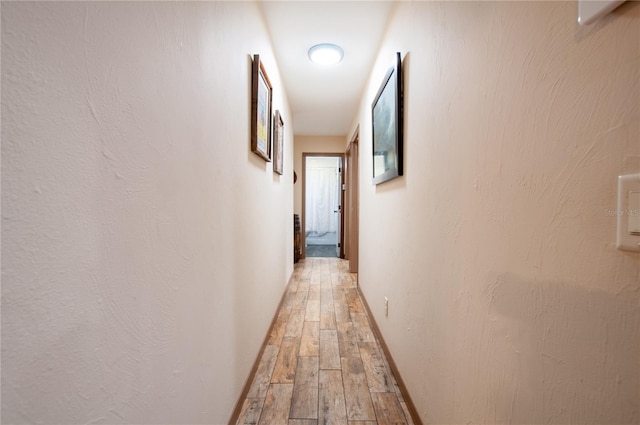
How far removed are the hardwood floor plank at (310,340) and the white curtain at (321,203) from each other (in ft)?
17.9

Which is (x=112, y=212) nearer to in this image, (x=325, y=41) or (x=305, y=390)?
(x=305, y=390)

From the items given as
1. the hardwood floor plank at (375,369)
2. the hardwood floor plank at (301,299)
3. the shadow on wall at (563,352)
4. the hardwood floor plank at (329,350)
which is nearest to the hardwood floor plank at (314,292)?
the hardwood floor plank at (301,299)

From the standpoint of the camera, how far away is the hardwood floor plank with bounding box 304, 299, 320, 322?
8.46 feet

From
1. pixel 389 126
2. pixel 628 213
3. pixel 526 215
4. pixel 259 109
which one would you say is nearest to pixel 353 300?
pixel 389 126

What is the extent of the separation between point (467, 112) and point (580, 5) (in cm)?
42

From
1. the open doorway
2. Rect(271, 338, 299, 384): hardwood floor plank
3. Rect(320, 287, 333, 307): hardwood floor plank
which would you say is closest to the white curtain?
the open doorway

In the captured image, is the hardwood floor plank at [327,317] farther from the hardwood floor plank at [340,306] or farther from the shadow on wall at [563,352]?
the shadow on wall at [563,352]

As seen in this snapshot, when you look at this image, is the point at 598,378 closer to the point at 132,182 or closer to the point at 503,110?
the point at 503,110

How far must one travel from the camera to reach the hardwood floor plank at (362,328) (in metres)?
2.21

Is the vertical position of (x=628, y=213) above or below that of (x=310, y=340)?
above

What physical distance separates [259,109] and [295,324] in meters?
1.79

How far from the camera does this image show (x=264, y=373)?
5.68 ft

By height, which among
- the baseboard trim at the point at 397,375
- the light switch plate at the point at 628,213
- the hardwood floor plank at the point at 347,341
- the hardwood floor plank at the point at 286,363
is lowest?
the hardwood floor plank at the point at 347,341

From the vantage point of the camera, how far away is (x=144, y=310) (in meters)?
0.65
